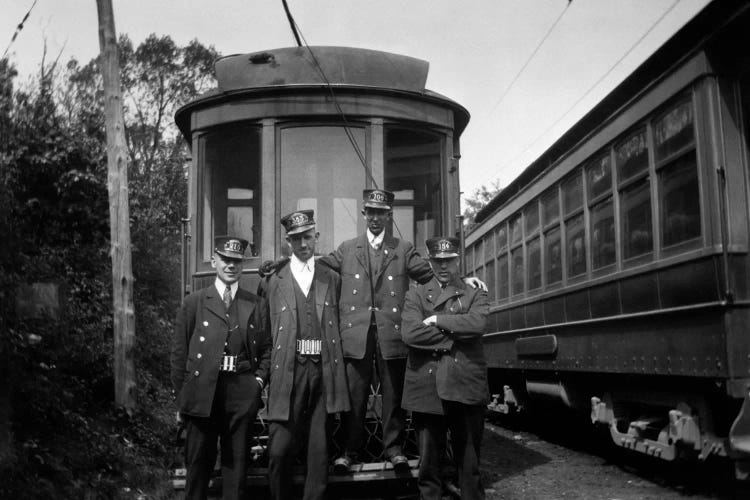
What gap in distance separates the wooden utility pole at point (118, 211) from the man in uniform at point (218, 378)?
148 inches

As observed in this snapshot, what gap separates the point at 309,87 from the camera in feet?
21.5

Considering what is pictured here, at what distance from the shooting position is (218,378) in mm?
4887

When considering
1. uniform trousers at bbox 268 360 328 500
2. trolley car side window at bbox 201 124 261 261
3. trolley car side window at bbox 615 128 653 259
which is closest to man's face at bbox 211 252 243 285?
uniform trousers at bbox 268 360 328 500

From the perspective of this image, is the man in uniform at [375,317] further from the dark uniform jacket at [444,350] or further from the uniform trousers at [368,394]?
the dark uniform jacket at [444,350]

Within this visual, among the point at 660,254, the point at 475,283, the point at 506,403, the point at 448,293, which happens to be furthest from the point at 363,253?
the point at 506,403

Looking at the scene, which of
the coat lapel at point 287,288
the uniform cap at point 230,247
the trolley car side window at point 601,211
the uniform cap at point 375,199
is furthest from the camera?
the trolley car side window at point 601,211

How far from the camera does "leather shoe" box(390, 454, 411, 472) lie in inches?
218

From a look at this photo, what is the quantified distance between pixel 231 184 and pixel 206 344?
2130 millimetres

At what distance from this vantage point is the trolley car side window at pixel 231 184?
662 cm

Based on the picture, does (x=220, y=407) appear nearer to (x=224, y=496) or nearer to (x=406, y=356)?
(x=224, y=496)

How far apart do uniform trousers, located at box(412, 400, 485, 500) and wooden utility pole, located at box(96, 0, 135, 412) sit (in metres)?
4.20

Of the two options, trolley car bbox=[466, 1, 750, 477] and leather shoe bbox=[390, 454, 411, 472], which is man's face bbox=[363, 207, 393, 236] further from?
trolley car bbox=[466, 1, 750, 477]

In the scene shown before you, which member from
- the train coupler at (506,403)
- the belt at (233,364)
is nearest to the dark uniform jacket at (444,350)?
the belt at (233,364)

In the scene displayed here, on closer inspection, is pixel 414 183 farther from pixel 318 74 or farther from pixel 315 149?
pixel 318 74
